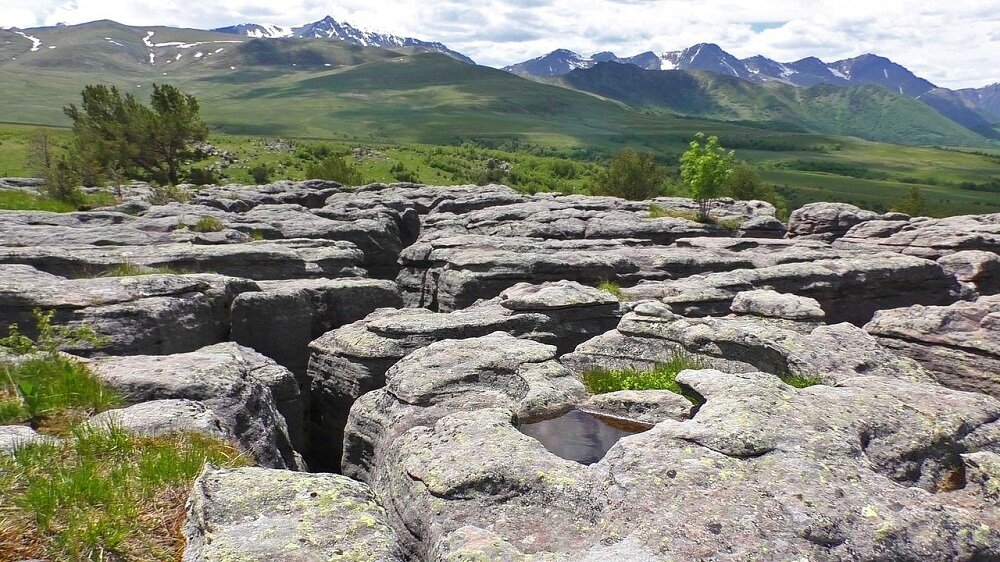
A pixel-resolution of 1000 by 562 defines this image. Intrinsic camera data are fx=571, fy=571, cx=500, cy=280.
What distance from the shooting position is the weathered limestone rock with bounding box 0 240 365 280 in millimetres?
23094

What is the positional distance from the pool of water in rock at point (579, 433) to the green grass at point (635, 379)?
6.47 feet

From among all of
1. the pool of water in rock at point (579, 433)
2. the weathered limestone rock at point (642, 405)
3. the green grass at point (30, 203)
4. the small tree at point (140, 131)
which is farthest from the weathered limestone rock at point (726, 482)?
the small tree at point (140, 131)

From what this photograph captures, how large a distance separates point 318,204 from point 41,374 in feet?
164

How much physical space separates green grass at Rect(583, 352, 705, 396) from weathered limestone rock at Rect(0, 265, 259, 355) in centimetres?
1343

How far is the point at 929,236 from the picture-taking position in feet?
142

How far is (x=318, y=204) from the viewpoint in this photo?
5944 cm

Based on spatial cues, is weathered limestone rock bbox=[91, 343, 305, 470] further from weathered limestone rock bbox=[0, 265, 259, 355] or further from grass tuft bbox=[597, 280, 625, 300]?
grass tuft bbox=[597, 280, 625, 300]

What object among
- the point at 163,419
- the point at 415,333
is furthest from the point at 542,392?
the point at 163,419

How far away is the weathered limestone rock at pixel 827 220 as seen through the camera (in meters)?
55.5

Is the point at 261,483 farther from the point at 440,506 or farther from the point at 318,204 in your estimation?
the point at 318,204

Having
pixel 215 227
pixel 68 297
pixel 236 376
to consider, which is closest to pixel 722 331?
pixel 236 376

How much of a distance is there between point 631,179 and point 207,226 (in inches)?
2656

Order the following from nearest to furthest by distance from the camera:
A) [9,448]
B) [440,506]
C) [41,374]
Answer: [9,448] < [440,506] < [41,374]

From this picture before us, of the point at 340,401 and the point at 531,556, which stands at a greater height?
the point at 531,556
